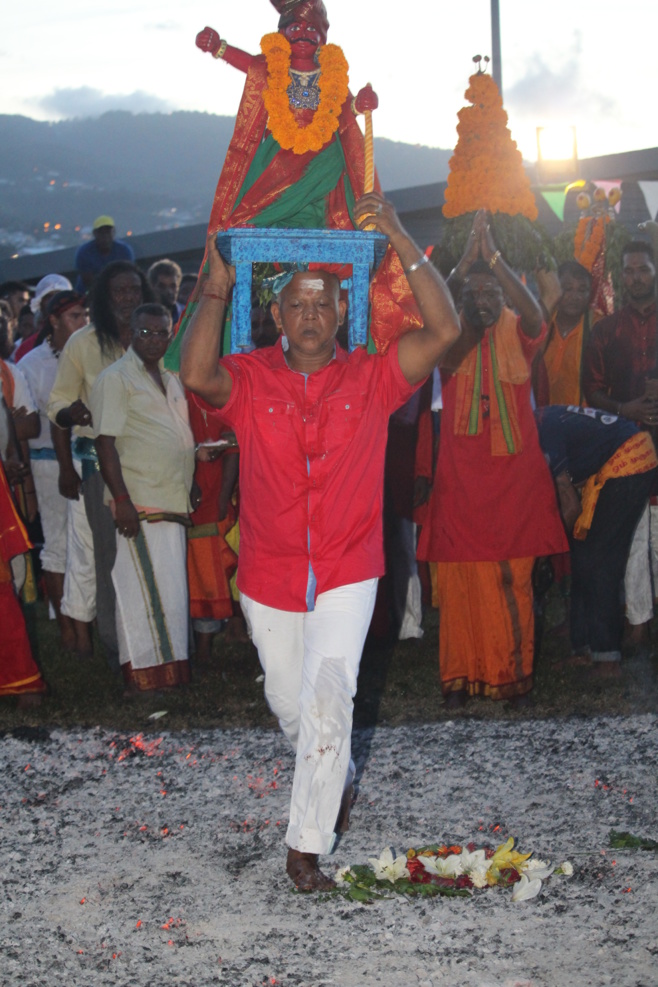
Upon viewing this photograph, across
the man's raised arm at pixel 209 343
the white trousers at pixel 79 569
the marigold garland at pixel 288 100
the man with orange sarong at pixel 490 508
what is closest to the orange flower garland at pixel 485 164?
the man with orange sarong at pixel 490 508

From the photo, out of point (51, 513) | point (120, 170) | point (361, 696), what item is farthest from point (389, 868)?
point (120, 170)

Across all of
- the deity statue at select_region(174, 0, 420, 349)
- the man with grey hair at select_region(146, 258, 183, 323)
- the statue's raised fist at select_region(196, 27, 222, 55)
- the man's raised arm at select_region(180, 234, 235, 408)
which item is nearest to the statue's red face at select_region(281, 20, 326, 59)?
the deity statue at select_region(174, 0, 420, 349)

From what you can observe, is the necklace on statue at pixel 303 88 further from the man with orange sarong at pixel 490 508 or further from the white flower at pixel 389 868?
the white flower at pixel 389 868

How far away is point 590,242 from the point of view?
9.00 m

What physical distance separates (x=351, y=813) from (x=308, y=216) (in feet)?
7.76

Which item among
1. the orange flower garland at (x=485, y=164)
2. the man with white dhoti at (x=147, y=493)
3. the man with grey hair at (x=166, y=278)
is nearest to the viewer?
the orange flower garland at (x=485, y=164)

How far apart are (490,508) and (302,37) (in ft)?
8.63

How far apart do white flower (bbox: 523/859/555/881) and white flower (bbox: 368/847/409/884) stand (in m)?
Result: 0.41

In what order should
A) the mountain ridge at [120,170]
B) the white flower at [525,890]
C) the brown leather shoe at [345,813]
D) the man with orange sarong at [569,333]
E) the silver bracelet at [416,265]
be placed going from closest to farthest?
the white flower at [525,890] < the silver bracelet at [416,265] < the brown leather shoe at [345,813] < the man with orange sarong at [569,333] < the mountain ridge at [120,170]

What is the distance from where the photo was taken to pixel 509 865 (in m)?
4.16

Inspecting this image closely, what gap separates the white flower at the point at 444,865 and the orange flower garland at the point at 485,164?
340 cm

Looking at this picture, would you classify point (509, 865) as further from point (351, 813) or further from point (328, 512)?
point (328, 512)

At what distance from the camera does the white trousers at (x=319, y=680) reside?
4.00 m

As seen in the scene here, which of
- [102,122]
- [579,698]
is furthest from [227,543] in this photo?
[102,122]
